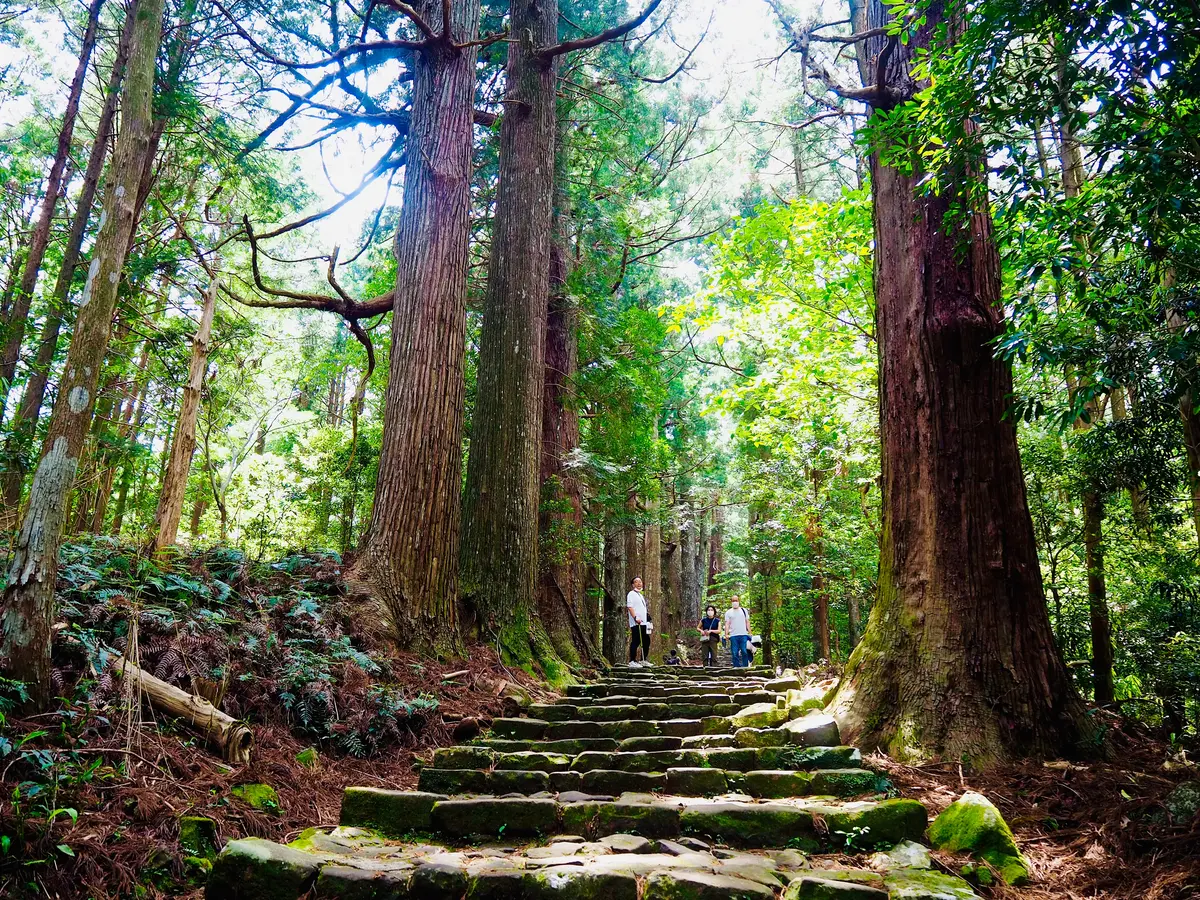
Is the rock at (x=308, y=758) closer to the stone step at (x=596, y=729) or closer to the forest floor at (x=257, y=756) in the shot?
the forest floor at (x=257, y=756)

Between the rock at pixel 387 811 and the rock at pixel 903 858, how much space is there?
2.24 metres

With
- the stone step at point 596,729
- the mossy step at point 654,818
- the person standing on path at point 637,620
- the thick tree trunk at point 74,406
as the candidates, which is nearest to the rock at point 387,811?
the mossy step at point 654,818

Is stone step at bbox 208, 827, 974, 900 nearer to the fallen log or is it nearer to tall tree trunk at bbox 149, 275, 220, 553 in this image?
the fallen log

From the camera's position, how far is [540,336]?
9.55 metres

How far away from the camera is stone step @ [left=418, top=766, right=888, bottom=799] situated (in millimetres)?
4043

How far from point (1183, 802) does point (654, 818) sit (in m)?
2.56

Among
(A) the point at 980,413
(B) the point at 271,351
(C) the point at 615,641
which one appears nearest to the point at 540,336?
(A) the point at 980,413

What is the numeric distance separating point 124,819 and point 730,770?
3.29 meters

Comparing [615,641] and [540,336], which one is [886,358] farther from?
[615,641]

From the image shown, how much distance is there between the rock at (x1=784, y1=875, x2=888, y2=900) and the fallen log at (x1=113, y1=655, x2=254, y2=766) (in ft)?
9.77

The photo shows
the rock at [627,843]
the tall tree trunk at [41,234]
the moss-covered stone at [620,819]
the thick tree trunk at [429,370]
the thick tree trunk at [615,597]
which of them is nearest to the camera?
the rock at [627,843]


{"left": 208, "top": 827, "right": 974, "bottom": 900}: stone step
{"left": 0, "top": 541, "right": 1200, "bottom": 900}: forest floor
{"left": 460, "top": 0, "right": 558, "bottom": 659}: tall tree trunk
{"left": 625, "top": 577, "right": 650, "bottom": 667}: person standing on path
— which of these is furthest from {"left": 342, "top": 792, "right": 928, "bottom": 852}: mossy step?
{"left": 625, "top": 577, "right": 650, "bottom": 667}: person standing on path

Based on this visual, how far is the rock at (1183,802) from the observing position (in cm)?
317

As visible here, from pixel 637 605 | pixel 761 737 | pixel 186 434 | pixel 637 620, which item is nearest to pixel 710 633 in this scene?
pixel 637 620
